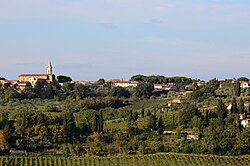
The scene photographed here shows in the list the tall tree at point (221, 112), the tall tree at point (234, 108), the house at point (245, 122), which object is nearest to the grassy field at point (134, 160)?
the house at point (245, 122)

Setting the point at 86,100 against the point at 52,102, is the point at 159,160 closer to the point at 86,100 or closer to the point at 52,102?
the point at 86,100

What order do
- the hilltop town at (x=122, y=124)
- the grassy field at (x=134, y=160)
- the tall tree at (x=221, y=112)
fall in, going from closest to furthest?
1. the grassy field at (x=134, y=160)
2. the hilltop town at (x=122, y=124)
3. the tall tree at (x=221, y=112)

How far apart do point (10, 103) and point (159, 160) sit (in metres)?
38.3

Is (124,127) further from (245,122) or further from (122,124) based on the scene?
(245,122)

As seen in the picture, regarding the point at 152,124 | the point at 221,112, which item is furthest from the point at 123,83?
the point at 152,124

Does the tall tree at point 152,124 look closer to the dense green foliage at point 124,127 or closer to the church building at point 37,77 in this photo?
the dense green foliage at point 124,127

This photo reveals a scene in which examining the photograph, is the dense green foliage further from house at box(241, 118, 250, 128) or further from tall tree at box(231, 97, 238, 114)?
house at box(241, 118, 250, 128)

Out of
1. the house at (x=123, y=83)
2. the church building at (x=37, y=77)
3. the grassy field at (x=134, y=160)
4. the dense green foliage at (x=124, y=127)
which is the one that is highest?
the church building at (x=37, y=77)

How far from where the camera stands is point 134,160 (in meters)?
38.9

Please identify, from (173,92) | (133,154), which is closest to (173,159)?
(133,154)

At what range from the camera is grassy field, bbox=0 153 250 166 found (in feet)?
124

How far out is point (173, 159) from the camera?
39.0 metres

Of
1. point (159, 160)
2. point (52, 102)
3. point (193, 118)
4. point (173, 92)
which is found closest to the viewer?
point (159, 160)

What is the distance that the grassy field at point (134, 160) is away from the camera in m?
37.8
